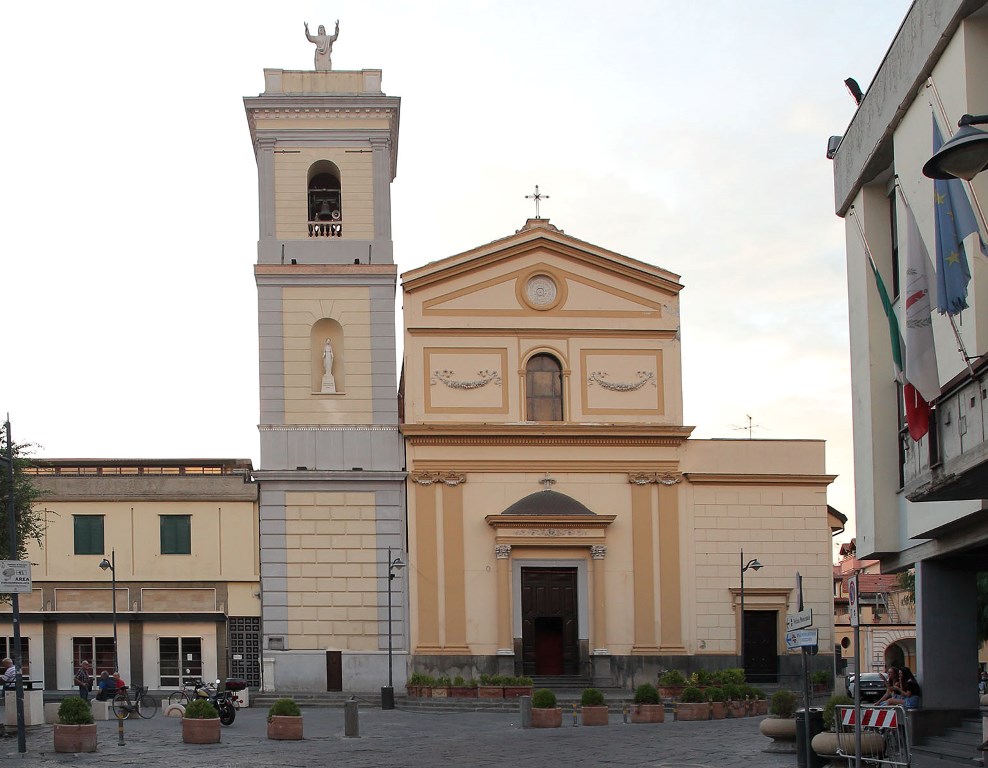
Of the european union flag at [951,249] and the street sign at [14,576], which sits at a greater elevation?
the european union flag at [951,249]

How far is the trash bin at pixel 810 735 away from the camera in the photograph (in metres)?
21.5

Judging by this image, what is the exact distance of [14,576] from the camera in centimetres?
2638

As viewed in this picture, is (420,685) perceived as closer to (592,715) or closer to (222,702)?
(592,715)

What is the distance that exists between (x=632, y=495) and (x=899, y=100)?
2623 centimetres

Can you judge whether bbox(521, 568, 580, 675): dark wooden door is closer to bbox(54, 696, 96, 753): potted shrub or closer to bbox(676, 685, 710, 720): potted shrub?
bbox(676, 685, 710, 720): potted shrub

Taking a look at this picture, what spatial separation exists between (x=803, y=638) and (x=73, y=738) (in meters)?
13.6

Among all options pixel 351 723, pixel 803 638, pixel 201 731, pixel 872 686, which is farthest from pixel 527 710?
pixel 803 638

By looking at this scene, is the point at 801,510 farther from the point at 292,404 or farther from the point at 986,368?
the point at 986,368

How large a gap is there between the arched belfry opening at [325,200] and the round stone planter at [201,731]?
896 inches

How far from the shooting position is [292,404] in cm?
4725

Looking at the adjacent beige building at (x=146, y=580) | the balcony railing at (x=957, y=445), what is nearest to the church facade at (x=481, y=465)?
the adjacent beige building at (x=146, y=580)

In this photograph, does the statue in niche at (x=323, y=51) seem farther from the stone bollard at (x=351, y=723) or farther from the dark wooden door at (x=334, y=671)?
the stone bollard at (x=351, y=723)

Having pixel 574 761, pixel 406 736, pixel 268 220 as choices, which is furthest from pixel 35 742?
pixel 268 220

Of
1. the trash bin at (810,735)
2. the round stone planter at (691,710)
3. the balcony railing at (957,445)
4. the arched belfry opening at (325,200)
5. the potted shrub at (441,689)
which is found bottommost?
the potted shrub at (441,689)
